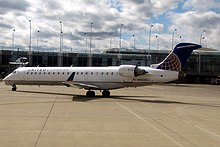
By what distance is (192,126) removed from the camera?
1391 centimetres

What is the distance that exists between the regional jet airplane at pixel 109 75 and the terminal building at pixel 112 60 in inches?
1945

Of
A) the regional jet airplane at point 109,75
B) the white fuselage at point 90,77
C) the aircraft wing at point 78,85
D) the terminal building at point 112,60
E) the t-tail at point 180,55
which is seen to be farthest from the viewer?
the terminal building at point 112,60

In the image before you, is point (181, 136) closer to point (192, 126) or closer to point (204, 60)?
point (192, 126)

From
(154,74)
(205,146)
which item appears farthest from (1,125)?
(154,74)

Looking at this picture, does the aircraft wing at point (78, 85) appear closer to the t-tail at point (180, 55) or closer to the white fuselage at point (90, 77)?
the white fuselage at point (90, 77)

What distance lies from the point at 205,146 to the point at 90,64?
277 ft

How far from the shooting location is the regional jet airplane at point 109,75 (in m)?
28.5

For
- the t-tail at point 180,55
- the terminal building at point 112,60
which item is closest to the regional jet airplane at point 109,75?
the t-tail at point 180,55

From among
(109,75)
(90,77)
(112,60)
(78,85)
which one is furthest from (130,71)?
(112,60)

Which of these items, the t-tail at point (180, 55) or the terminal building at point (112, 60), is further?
the terminal building at point (112, 60)

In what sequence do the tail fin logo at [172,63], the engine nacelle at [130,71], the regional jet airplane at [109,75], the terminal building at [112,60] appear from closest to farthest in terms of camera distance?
1. the tail fin logo at [172,63]
2. the regional jet airplane at [109,75]
3. the engine nacelle at [130,71]
4. the terminal building at [112,60]

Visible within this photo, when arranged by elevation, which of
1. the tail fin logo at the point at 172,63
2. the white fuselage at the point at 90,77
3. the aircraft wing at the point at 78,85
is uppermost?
the tail fin logo at the point at 172,63

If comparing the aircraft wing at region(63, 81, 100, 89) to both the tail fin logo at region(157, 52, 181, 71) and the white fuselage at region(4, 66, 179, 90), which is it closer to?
the white fuselage at region(4, 66, 179, 90)

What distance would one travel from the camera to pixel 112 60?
97000 millimetres
